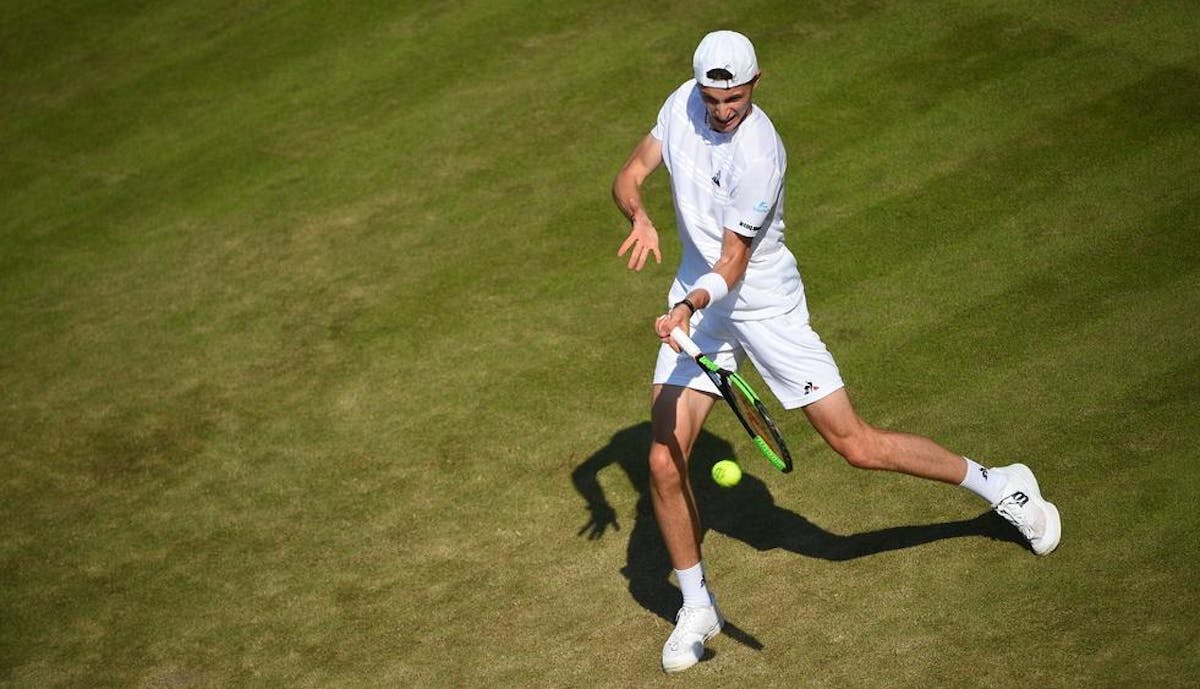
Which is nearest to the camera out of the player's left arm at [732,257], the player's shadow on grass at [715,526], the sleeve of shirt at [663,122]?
the player's left arm at [732,257]

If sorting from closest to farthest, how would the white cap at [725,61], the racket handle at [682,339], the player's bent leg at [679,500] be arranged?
the racket handle at [682,339] < the white cap at [725,61] < the player's bent leg at [679,500]

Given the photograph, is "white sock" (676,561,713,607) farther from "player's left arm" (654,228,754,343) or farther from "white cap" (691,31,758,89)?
"white cap" (691,31,758,89)

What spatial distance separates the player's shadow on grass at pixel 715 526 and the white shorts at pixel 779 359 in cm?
115

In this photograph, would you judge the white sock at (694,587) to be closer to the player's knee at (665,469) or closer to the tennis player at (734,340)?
the tennis player at (734,340)

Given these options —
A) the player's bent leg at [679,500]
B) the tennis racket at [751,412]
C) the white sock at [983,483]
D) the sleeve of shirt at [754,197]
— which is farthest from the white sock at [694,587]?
the sleeve of shirt at [754,197]

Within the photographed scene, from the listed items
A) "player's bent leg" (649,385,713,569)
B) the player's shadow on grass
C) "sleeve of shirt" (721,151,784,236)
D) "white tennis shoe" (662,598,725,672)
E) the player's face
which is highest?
the player's face

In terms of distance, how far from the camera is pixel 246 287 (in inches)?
442

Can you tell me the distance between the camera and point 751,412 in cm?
710

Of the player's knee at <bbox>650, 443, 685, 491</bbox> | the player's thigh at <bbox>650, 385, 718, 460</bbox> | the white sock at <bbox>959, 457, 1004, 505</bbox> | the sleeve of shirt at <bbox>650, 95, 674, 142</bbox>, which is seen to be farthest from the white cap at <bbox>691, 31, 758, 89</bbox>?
the white sock at <bbox>959, 457, 1004, 505</bbox>

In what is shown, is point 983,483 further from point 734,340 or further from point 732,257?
point 732,257

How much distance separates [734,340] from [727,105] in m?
1.35

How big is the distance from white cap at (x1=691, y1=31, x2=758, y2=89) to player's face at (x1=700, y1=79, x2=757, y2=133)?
0.04 m

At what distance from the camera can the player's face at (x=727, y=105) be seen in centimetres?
673

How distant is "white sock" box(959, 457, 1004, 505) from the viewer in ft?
24.2
